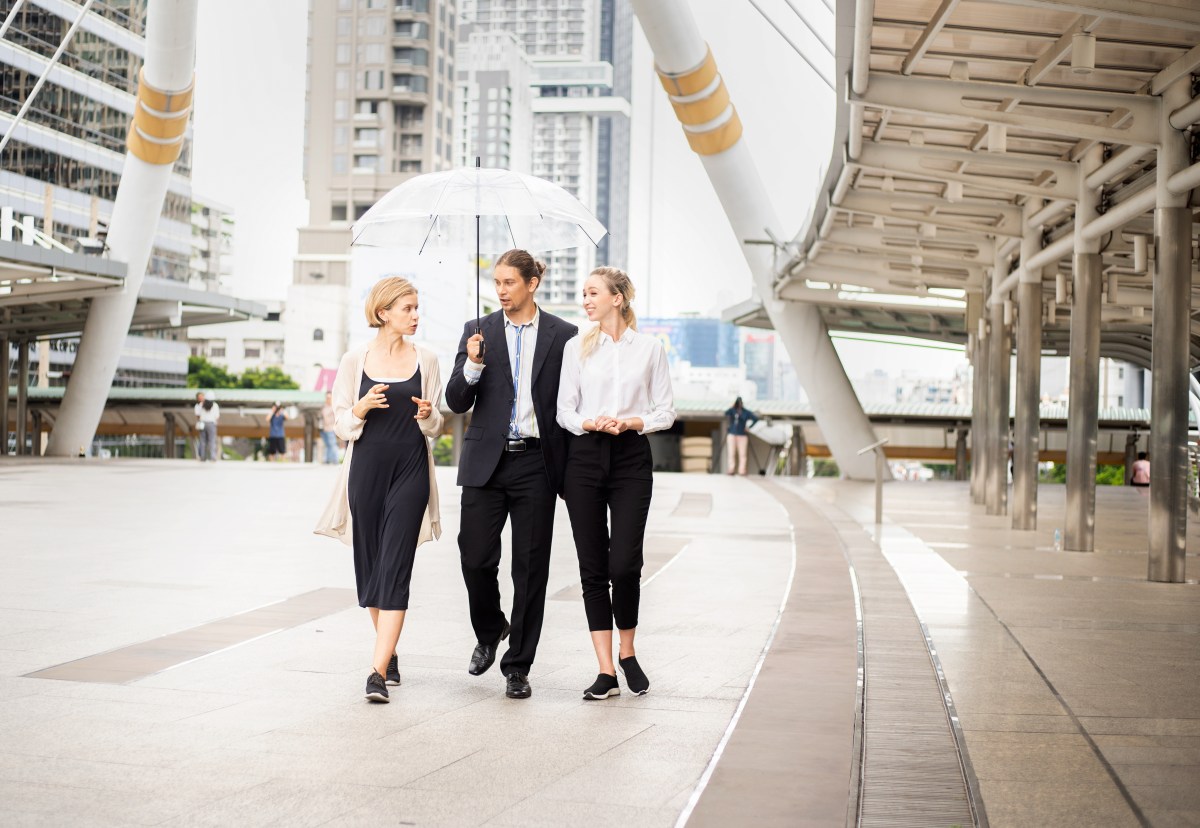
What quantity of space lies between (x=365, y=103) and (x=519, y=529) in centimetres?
14235

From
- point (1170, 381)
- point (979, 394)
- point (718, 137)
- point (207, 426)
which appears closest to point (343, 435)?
point (1170, 381)

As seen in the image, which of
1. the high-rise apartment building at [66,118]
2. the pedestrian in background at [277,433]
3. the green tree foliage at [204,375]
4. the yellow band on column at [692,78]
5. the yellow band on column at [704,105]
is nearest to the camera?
the yellow band on column at [692,78]

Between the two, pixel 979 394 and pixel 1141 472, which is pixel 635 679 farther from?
pixel 1141 472

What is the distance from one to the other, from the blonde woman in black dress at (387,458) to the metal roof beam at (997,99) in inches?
296

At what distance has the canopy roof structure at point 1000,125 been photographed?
11070 millimetres

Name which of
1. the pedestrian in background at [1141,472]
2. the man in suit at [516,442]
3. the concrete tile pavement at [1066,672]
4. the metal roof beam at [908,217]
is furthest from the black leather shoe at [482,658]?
the pedestrian in background at [1141,472]

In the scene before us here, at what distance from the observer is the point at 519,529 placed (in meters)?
5.96

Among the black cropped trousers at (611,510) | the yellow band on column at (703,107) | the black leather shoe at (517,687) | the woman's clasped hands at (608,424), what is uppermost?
the yellow band on column at (703,107)

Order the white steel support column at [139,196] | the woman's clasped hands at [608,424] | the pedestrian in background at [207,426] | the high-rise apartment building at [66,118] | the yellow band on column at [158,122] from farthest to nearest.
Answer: the high-rise apartment building at [66,118]
the pedestrian in background at [207,426]
the yellow band on column at [158,122]
the white steel support column at [139,196]
the woman's clasped hands at [608,424]

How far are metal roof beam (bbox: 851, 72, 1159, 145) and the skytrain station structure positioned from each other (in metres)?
0.04

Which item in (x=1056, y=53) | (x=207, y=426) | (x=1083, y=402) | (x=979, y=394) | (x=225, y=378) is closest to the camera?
(x=1056, y=53)

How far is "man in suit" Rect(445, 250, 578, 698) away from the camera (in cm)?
589

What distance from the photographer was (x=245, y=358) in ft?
422

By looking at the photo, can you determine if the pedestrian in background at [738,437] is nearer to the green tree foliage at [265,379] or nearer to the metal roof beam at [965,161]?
the metal roof beam at [965,161]
